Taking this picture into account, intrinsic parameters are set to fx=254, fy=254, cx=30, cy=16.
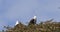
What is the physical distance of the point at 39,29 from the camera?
9.19 m

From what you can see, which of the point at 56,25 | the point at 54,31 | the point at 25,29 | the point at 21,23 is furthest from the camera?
the point at 21,23

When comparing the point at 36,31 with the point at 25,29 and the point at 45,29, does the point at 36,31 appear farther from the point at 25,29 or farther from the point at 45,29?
the point at 25,29

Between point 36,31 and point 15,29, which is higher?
point 15,29

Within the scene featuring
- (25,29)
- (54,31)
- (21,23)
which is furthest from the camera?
(21,23)

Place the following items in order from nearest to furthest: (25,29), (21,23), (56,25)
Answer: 1. (56,25)
2. (25,29)
3. (21,23)

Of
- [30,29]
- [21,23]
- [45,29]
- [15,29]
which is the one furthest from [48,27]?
[21,23]

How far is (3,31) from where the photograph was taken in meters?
10.4

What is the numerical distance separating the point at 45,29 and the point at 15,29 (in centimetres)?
178

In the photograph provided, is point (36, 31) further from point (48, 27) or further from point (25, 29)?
point (25, 29)

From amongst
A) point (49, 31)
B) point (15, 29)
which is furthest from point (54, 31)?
point (15, 29)

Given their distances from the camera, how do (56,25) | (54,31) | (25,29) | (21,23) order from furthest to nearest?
1. (21,23)
2. (25,29)
3. (56,25)
4. (54,31)

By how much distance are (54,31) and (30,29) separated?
127cm

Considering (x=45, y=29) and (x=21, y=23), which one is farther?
(x=21, y=23)

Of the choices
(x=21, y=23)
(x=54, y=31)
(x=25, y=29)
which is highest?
(x=21, y=23)
